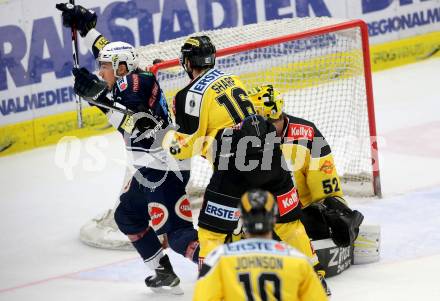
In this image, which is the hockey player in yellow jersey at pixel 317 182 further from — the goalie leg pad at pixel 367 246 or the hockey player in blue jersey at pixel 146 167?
the hockey player in blue jersey at pixel 146 167

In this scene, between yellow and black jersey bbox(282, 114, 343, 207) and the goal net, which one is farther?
the goal net

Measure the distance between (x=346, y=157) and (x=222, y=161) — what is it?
10.8ft

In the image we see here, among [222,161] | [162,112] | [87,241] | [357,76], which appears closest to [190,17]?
[357,76]

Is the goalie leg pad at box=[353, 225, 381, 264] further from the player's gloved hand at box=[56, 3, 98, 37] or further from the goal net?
the player's gloved hand at box=[56, 3, 98, 37]

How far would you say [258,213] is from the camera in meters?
3.99

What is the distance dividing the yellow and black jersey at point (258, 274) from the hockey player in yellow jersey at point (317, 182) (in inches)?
96.0

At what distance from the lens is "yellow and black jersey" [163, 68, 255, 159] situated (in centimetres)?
566

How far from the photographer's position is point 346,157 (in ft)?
28.7

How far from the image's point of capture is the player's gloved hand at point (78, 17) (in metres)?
6.88

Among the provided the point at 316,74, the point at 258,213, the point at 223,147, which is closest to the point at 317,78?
the point at 316,74

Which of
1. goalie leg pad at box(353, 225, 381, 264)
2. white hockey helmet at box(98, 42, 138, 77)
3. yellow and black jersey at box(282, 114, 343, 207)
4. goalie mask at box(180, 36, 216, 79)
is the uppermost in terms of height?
goalie mask at box(180, 36, 216, 79)

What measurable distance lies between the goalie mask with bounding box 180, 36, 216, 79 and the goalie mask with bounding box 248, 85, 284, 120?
478mm

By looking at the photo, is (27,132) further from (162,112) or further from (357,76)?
(162,112)

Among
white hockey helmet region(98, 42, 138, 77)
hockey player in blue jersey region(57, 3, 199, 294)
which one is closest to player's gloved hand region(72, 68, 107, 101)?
hockey player in blue jersey region(57, 3, 199, 294)
